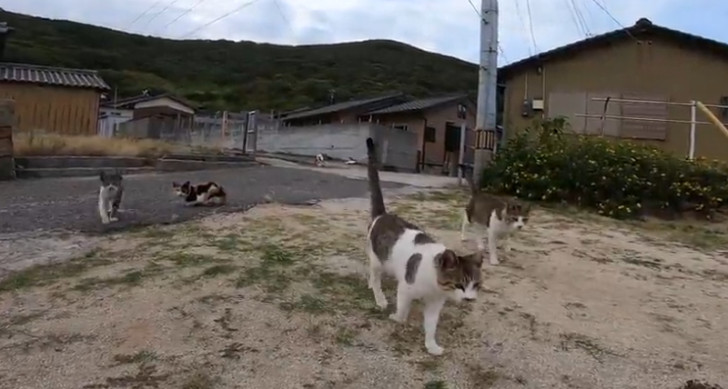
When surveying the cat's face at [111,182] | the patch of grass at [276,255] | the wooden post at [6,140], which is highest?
the wooden post at [6,140]

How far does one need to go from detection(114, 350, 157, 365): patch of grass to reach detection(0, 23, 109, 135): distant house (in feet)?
51.7

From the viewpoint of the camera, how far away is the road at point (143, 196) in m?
6.52

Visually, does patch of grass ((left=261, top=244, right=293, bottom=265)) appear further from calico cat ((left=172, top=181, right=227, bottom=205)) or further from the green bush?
the green bush

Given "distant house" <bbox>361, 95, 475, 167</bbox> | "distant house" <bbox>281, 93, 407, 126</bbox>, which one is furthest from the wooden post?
"distant house" <bbox>281, 93, 407, 126</bbox>

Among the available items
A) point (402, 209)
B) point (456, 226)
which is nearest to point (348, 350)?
point (456, 226)

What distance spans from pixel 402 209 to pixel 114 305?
4.49 m

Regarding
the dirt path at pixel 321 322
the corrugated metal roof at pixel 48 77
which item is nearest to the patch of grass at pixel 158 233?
the dirt path at pixel 321 322

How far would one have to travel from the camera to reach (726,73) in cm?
1387

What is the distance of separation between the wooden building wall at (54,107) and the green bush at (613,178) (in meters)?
12.7

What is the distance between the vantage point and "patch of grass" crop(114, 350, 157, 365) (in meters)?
3.19

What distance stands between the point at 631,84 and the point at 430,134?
1204 cm

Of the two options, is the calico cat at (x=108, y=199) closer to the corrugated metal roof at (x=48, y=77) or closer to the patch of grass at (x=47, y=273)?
the patch of grass at (x=47, y=273)

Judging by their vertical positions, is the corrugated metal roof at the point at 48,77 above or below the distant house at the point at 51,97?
above

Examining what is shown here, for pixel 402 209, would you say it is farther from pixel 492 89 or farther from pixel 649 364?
pixel 649 364
